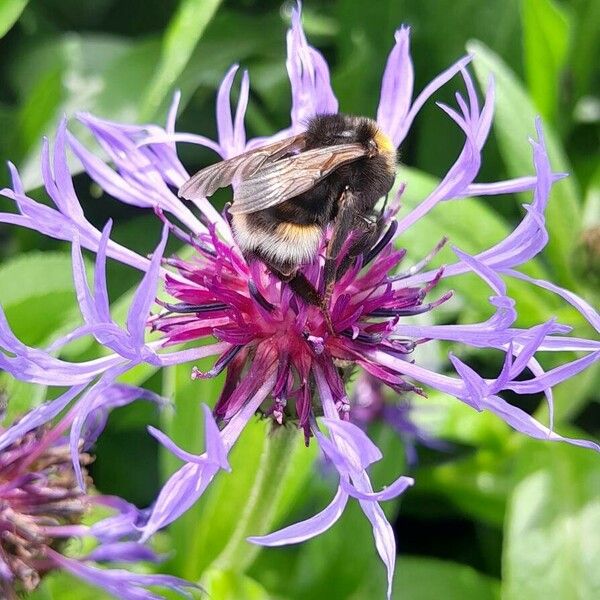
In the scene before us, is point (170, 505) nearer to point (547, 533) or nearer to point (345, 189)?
point (345, 189)

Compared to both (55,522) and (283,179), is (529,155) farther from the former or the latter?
(55,522)

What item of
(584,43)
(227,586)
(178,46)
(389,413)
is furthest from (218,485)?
(584,43)

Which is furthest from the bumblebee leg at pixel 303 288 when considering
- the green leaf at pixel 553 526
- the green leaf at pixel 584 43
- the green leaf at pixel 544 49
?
the green leaf at pixel 584 43

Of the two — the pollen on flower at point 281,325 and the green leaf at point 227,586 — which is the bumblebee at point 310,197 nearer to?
the pollen on flower at point 281,325

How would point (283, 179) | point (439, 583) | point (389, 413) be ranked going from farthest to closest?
1. point (389, 413)
2. point (439, 583)
3. point (283, 179)

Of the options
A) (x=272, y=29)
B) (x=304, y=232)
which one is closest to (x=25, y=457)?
(x=304, y=232)

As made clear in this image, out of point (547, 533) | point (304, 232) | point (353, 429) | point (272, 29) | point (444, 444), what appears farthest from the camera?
point (272, 29)
